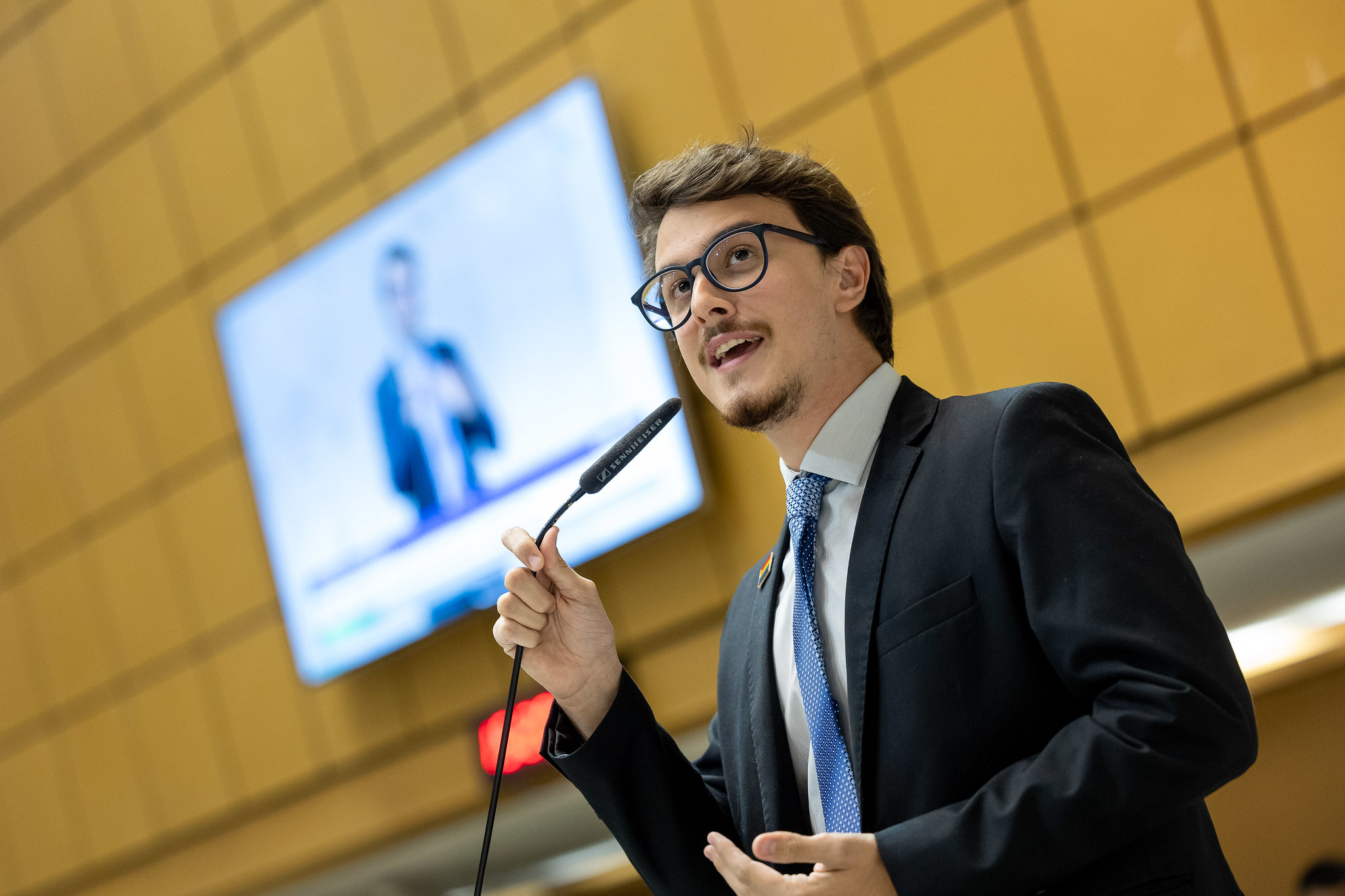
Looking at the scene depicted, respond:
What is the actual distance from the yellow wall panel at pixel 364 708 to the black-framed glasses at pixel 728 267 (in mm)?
3149

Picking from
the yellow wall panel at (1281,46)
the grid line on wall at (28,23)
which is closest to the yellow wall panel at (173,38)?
the grid line on wall at (28,23)

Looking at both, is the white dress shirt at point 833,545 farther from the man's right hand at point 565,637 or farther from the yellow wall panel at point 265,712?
the yellow wall panel at point 265,712

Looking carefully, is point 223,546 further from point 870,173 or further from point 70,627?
point 870,173

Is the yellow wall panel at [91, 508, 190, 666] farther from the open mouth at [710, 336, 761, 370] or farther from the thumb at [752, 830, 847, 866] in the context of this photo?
the thumb at [752, 830, 847, 866]

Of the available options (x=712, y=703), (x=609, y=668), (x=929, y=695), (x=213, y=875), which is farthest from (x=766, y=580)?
(x=213, y=875)

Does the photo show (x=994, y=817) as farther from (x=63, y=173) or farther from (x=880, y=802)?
(x=63, y=173)

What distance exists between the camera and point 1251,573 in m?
2.84

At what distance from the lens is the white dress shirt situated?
48.4 inches

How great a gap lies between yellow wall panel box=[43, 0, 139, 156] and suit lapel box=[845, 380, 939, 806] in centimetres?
492

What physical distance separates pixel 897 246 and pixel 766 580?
210 cm

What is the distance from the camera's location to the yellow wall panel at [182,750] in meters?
4.73

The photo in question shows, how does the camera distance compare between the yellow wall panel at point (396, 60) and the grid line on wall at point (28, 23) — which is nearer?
the yellow wall panel at point (396, 60)

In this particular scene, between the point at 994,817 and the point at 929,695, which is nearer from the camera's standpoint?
the point at 994,817

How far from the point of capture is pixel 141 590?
5.03m
